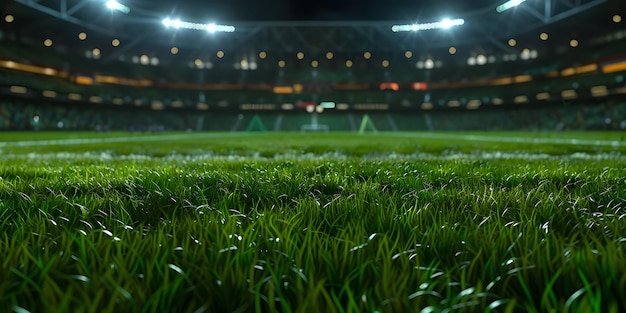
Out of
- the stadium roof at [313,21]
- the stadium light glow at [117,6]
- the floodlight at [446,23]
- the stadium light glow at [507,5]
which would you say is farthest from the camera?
the floodlight at [446,23]

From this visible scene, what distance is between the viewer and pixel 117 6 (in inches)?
2227

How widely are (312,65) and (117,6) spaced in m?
39.9

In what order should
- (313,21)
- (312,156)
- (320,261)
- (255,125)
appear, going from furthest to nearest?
(313,21), (255,125), (312,156), (320,261)

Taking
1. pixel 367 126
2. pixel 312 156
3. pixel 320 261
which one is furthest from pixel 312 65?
pixel 320 261

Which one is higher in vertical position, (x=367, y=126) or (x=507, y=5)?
(x=507, y=5)

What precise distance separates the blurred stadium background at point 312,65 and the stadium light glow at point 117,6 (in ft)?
0.66

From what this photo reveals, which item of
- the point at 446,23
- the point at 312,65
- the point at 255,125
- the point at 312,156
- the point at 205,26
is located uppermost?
the point at 446,23

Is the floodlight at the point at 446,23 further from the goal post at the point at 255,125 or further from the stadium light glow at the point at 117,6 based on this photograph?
the stadium light glow at the point at 117,6

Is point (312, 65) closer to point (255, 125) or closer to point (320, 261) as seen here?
point (255, 125)

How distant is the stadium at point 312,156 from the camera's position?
1223 millimetres

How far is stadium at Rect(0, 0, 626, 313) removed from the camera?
48.1 inches

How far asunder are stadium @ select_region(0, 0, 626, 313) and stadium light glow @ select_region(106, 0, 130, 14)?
53 cm

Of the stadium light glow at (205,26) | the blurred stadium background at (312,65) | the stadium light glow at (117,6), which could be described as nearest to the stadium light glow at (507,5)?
the blurred stadium background at (312,65)

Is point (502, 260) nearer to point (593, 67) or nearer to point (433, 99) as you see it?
point (593, 67)
